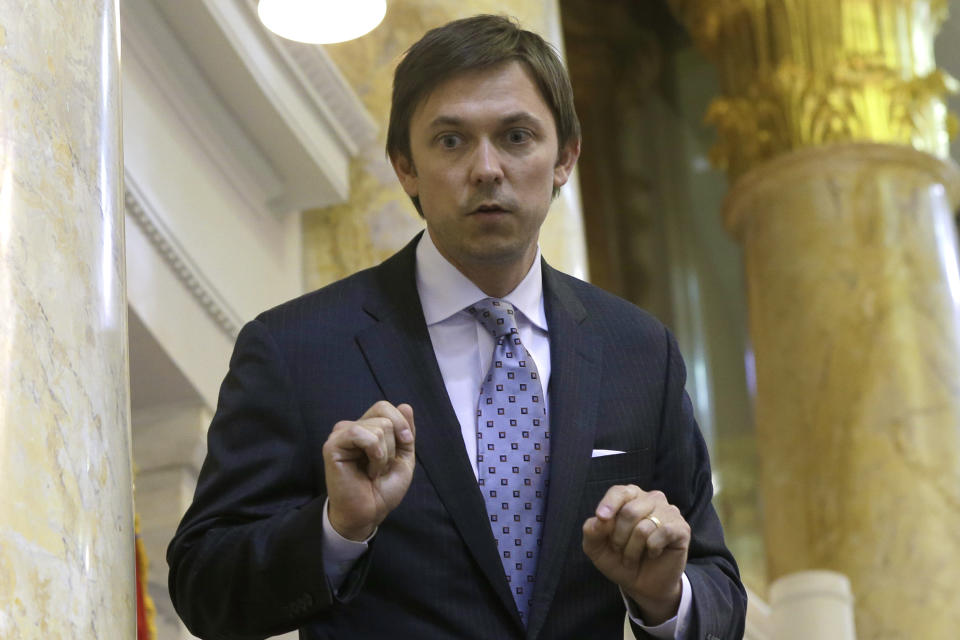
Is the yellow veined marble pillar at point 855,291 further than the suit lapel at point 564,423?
Yes

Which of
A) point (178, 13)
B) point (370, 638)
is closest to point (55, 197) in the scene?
point (370, 638)

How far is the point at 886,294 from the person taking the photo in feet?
27.5

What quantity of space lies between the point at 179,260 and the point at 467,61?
9.09 ft

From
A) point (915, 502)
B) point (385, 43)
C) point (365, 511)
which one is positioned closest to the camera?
point (365, 511)

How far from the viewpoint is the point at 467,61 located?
277 cm

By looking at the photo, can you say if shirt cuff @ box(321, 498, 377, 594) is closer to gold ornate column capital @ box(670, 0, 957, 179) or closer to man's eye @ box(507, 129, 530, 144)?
man's eye @ box(507, 129, 530, 144)

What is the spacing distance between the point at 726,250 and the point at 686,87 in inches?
52.5

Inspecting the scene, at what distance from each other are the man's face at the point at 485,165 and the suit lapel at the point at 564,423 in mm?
119

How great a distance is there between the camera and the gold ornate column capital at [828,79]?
8.84 metres

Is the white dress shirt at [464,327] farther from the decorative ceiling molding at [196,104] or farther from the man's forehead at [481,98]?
the decorative ceiling molding at [196,104]

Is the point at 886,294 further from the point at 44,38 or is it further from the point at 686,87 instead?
the point at 44,38

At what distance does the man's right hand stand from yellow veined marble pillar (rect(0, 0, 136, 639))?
378 mm

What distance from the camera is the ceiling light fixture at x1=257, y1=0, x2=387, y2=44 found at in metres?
4.94

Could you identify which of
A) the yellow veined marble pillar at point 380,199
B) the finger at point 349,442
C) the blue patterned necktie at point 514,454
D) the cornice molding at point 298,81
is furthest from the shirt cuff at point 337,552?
the yellow veined marble pillar at point 380,199
